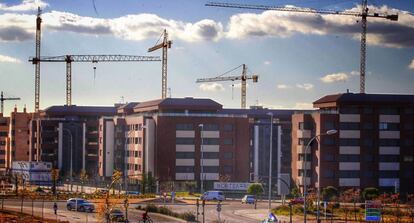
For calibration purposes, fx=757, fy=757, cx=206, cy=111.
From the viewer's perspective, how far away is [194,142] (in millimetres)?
126875

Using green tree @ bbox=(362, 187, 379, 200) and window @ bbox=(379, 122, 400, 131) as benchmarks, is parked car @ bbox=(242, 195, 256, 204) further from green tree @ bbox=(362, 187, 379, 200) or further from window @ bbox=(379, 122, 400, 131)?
window @ bbox=(379, 122, 400, 131)

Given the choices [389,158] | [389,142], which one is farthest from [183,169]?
[389,142]

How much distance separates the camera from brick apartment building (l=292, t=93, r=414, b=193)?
114688mm

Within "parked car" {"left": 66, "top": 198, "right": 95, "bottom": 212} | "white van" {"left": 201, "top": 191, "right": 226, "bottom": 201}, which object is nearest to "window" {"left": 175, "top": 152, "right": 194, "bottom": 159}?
"white van" {"left": 201, "top": 191, "right": 226, "bottom": 201}

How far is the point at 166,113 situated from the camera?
12719cm

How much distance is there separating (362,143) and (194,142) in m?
28.1

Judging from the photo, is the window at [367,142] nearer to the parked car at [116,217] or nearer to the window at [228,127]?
the window at [228,127]

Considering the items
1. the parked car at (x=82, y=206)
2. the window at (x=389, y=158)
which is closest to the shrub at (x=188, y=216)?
the parked car at (x=82, y=206)

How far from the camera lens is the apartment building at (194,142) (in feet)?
413

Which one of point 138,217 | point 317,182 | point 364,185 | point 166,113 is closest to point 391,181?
point 364,185

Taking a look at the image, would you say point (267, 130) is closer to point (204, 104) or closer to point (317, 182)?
point (204, 104)

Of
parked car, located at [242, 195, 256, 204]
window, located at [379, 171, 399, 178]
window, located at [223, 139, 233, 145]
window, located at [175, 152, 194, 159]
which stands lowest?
parked car, located at [242, 195, 256, 204]

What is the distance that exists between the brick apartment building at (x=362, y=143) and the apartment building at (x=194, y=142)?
13522 millimetres

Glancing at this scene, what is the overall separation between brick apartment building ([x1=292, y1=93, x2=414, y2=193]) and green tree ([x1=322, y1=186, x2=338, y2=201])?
13.7ft
